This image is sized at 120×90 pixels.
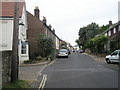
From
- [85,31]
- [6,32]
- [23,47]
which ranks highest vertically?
[85,31]

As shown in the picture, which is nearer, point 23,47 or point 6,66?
point 6,66

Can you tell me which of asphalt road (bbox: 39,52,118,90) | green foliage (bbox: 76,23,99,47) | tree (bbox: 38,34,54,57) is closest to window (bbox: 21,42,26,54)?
tree (bbox: 38,34,54,57)

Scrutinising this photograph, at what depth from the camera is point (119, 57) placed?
24.4m

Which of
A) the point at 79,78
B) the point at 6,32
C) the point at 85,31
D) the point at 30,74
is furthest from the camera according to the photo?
the point at 85,31

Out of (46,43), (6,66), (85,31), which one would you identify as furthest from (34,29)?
(85,31)

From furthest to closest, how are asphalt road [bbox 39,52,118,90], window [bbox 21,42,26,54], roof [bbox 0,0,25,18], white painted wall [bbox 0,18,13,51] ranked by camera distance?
window [bbox 21,42,26,54] → roof [bbox 0,0,25,18] → white painted wall [bbox 0,18,13,51] → asphalt road [bbox 39,52,118,90]

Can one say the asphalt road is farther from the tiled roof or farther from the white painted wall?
the tiled roof

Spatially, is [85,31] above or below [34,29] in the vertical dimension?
above

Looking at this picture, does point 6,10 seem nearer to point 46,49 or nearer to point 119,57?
point 46,49

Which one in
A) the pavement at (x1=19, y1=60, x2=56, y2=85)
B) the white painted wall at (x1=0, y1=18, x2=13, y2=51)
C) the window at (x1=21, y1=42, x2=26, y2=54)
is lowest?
the pavement at (x1=19, y1=60, x2=56, y2=85)

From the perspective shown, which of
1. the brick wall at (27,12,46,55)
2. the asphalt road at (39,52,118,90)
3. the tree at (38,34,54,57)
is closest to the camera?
the asphalt road at (39,52,118,90)

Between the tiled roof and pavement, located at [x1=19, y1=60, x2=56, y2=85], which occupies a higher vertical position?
the tiled roof

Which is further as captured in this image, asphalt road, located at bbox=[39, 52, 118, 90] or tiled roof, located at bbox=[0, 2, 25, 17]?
tiled roof, located at bbox=[0, 2, 25, 17]

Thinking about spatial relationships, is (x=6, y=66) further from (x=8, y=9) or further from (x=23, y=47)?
(x=8, y=9)
